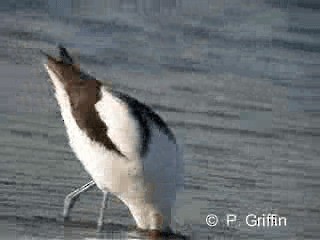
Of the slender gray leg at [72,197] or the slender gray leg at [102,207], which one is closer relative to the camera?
the slender gray leg at [102,207]

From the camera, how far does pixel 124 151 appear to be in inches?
279

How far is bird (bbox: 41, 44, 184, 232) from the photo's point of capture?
23.3ft

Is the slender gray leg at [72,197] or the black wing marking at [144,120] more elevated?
the black wing marking at [144,120]

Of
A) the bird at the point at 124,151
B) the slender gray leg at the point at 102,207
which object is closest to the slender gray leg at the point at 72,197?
the bird at the point at 124,151

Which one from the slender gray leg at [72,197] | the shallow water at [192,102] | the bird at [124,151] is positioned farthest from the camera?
the shallow water at [192,102]

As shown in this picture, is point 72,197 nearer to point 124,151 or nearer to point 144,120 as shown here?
point 124,151

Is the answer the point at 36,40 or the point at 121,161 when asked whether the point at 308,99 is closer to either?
the point at 36,40

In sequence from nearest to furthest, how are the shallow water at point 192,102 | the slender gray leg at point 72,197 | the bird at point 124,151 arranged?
the bird at point 124,151, the slender gray leg at point 72,197, the shallow water at point 192,102

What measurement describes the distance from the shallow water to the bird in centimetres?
14

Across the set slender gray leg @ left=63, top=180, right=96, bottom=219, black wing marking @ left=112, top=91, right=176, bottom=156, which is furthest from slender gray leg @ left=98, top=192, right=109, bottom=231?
black wing marking @ left=112, top=91, right=176, bottom=156

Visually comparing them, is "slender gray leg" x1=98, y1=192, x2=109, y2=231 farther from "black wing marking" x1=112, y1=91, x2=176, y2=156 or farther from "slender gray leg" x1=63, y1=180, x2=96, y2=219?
"black wing marking" x1=112, y1=91, x2=176, y2=156

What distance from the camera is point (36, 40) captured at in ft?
34.3

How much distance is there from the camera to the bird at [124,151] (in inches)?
279

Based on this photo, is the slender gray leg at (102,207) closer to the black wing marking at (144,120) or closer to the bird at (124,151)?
the bird at (124,151)
